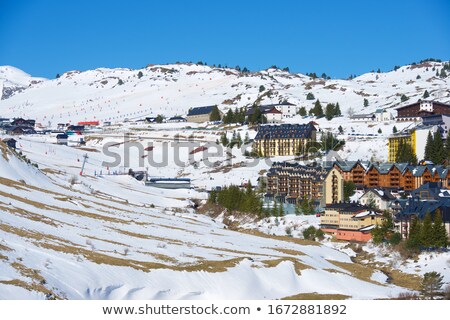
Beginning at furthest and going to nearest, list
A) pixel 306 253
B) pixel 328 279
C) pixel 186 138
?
pixel 186 138 → pixel 306 253 → pixel 328 279

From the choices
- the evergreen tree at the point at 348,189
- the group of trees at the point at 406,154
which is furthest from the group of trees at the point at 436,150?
the evergreen tree at the point at 348,189

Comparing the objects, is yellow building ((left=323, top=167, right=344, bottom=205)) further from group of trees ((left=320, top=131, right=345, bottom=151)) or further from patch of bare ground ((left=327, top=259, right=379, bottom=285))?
group of trees ((left=320, top=131, right=345, bottom=151))

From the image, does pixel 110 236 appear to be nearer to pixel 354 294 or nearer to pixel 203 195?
pixel 354 294

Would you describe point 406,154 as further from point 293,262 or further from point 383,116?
point 293,262

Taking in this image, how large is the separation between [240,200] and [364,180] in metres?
20.7

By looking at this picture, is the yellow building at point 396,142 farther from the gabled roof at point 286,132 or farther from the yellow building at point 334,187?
the yellow building at point 334,187

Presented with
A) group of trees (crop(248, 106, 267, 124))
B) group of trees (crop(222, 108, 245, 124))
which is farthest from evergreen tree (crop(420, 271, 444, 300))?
group of trees (crop(222, 108, 245, 124))

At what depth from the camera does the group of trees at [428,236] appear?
67625mm

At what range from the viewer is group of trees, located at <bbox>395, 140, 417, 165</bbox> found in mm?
113856

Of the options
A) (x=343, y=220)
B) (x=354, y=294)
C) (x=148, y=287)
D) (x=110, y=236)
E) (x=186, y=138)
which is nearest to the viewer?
(x=148, y=287)

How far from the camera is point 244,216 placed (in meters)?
93.1

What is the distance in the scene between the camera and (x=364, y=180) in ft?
349

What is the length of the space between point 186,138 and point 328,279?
121377 millimetres

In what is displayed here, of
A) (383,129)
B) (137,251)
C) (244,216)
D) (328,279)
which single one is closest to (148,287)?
(137,251)
